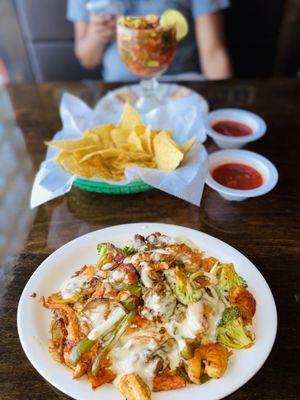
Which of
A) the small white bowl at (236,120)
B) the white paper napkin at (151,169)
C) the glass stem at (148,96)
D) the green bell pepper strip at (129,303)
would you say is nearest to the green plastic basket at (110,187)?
the white paper napkin at (151,169)

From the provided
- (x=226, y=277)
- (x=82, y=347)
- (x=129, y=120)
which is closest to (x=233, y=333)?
(x=226, y=277)

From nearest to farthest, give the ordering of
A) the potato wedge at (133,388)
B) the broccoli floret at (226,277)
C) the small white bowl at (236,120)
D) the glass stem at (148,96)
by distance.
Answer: the potato wedge at (133,388) → the broccoli floret at (226,277) → the small white bowl at (236,120) → the glass stem at (148,96)

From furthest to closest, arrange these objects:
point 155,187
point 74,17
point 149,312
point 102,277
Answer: point 74,17, point 155,187, point 102,277, point 149,312

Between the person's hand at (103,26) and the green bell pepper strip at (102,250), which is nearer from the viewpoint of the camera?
the green bell pepper strip at (102,250)

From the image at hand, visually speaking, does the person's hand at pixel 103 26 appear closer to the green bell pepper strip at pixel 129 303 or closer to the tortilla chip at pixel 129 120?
the tortilla chip at pixel 129 120

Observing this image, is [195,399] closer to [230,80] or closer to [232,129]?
[232,129]

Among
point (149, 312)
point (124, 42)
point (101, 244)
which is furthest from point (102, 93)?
point (149, 312)
